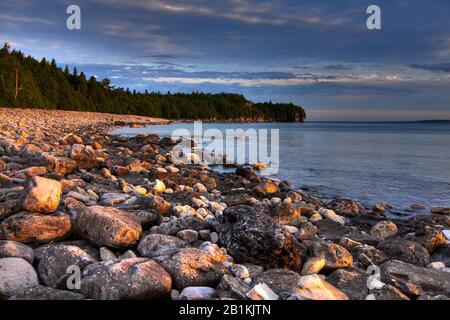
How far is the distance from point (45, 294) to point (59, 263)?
626 millimetres

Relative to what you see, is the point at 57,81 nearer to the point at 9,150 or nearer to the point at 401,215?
the point at 9,150

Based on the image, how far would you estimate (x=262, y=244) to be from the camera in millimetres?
5188

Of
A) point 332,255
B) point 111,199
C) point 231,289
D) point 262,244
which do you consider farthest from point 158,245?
point 111,199

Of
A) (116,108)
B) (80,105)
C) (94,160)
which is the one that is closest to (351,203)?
(94,160)

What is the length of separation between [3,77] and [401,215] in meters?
58.1

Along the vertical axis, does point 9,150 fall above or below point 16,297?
above

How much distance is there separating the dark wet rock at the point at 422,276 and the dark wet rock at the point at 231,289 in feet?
5.80

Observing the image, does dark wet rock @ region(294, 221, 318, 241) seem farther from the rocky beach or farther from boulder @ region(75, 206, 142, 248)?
boulder @ region(75, 206, 142, 248)

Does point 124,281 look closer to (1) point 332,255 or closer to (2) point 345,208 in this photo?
(1) point 332,255

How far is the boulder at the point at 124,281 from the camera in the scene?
394 centimetres

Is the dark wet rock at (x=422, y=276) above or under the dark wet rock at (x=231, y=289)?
under

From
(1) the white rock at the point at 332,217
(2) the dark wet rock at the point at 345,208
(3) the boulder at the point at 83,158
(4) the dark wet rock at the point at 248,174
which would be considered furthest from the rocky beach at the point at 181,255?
(4) the dark wet rock at the point at 248,174

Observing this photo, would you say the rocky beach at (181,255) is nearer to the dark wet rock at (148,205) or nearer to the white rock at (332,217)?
the dark wet rock at (148,205)

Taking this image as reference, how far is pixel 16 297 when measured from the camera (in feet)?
12.3
